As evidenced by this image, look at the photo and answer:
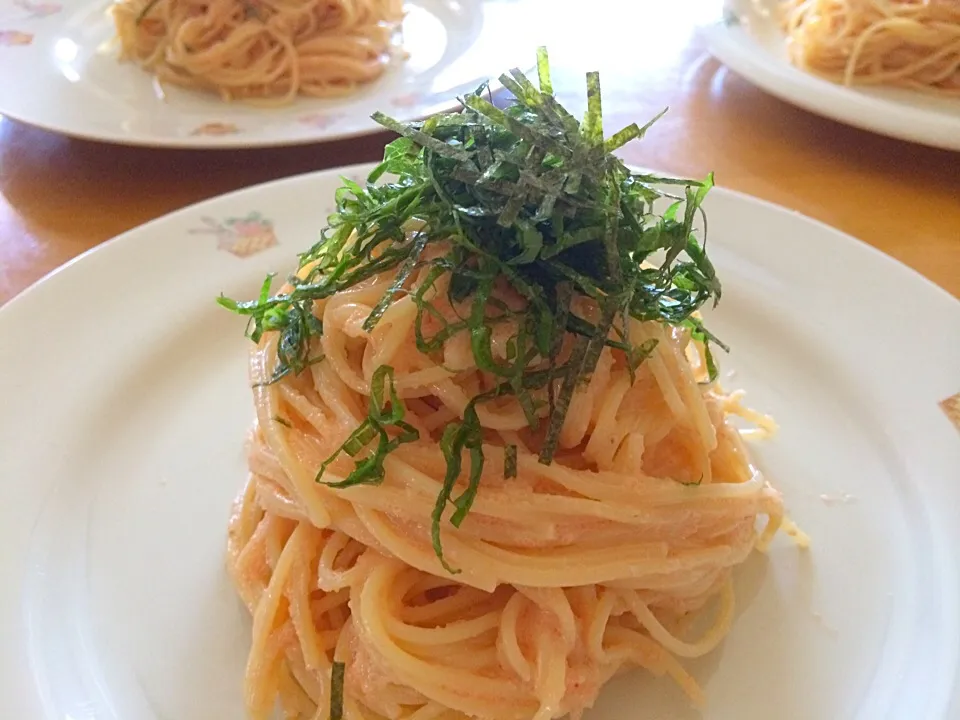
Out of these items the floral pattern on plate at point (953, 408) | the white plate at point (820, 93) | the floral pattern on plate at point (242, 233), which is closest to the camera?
the floral pattern on plate at point (953, 408)

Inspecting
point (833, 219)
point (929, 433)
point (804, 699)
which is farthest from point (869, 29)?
point (804, 699)

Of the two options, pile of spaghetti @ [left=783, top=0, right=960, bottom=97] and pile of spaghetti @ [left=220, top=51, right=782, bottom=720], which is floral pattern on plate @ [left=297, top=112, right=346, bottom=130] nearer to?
pile of spaghetti @ [left=220, top=51, right=782, bottom=720]

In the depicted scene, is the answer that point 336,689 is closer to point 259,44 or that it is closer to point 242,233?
point 242,233

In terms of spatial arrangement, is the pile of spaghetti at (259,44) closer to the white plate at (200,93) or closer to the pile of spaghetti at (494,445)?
the white plate at (200,93)

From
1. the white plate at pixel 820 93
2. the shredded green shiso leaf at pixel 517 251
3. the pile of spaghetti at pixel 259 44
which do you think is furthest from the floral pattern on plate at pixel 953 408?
the pile of spaghetti at pixel 259 44

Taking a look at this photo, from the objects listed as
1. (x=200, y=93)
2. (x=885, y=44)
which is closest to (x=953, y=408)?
(x=885, y=44)
